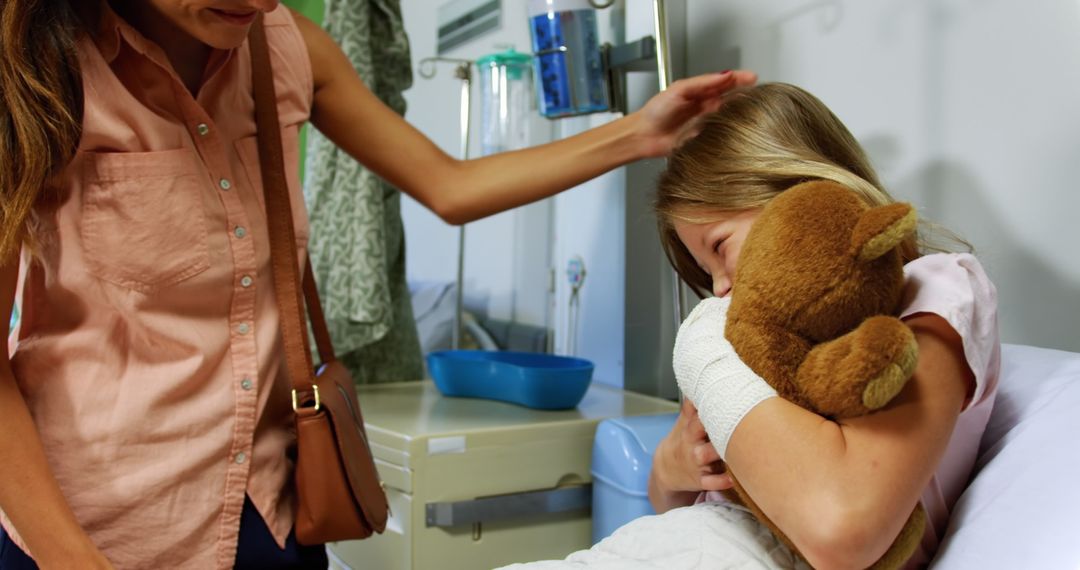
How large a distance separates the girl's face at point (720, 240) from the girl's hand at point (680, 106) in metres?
0.21

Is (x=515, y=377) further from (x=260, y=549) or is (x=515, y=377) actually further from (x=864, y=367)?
(x=864, y=367)

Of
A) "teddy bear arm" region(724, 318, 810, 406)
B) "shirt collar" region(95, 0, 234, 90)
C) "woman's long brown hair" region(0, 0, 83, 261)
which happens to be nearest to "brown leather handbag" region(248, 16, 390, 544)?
"shirt collar" region(95, 0, 234, 90)

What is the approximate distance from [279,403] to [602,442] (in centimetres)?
57

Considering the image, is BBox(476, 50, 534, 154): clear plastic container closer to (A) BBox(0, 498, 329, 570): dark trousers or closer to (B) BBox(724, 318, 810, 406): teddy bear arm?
(A) BBox(0, 498, 329, 570): dark trousers

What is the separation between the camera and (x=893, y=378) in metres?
0.71

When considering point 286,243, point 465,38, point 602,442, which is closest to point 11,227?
point 286,243

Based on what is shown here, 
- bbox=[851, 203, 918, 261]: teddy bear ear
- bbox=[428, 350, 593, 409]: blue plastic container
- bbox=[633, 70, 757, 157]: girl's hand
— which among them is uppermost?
bbox=[633, 70, 757, 157]: girl's hand

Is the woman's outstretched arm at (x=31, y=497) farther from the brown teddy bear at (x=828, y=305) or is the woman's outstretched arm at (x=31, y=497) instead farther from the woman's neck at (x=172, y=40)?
the brown teddy bear at (x=828, y=305)

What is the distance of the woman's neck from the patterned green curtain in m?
0.82

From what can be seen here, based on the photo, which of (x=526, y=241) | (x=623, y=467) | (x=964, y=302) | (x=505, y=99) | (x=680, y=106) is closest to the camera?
(x=964, y=302)

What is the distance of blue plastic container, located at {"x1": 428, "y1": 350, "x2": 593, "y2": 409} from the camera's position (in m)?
1.71

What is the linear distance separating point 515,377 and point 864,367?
108 cm

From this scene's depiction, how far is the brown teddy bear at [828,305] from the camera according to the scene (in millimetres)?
724

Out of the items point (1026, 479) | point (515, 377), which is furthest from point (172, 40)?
point (1026, 479)
